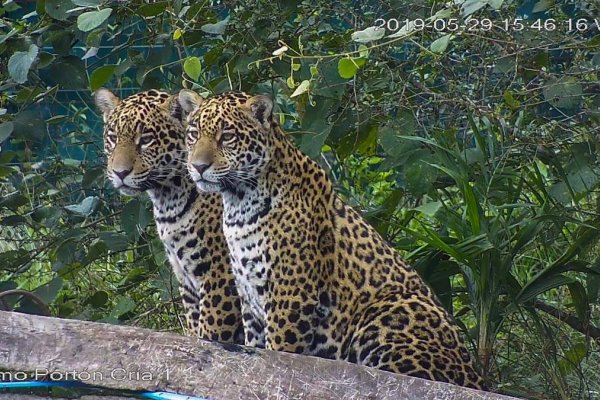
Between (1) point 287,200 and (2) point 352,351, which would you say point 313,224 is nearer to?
(1) point 287,200

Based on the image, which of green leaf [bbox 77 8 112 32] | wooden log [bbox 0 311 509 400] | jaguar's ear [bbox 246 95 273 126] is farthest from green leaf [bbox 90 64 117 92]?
wooden log [bbox 0 311 509 400]

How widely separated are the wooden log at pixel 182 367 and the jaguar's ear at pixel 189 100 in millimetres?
1395

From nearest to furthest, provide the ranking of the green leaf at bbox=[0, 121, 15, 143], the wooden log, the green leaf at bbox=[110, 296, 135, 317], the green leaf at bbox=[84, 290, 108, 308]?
1. the wooden log
2. the green leaf at bbox=[0, 121, 15, 143]
3. the green leaf at bbox=[110, 296, 135, 317]
4. the green leaf at bbox=[84, 290, 108, 308]

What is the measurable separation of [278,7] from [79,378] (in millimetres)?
2860

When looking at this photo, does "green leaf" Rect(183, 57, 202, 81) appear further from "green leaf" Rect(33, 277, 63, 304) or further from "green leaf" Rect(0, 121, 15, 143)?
"green leaf" Rect(33, 277, 63, 304)

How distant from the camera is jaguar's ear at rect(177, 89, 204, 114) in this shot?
565cm

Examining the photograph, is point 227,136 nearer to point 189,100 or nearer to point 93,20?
point 189,100

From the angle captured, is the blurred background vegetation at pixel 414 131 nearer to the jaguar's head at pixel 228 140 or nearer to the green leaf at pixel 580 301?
the green leaf at pixel 580 301

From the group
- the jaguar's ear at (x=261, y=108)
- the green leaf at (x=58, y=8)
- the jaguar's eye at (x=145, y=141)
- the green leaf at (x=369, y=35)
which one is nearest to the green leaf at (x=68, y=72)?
the green leaf at (x=58, y=8)

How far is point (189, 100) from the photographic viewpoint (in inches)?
223

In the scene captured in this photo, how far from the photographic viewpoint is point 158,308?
24.8 ft

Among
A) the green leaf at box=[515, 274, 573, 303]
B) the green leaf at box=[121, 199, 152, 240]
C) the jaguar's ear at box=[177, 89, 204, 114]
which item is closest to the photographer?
the jaguar's ear at box=[177, 89, 204, 114]

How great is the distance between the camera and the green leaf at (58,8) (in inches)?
241

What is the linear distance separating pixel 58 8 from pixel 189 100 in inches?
38.1
